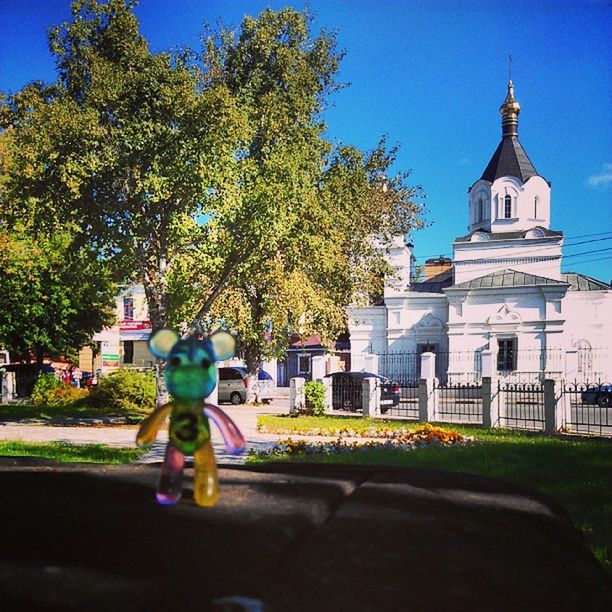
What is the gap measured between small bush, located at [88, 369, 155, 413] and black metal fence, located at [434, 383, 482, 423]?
17.1 ft

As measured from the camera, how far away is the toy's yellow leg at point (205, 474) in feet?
4.05

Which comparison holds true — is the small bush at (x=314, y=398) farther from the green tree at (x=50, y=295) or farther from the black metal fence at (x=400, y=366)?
the green tree at (x=50, y=295)

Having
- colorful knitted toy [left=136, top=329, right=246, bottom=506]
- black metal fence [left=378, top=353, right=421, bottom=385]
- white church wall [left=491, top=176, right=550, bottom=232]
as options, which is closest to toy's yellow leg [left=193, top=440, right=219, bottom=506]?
colorful knitted toy [left=136, top=329, right=246, bottom=506]

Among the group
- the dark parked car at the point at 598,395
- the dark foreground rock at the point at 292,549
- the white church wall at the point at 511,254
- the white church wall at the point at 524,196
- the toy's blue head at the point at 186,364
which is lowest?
the dark parked car at the point at 598,395

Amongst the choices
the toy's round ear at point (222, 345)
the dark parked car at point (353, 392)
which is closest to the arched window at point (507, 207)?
the toy's round ear at point (222, 345)

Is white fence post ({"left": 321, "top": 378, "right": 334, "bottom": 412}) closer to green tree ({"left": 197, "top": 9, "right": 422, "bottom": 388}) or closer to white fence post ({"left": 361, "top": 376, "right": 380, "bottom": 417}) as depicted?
white fence post ({"left": 361, "top": 376, "right": 380, "bottom": 417})

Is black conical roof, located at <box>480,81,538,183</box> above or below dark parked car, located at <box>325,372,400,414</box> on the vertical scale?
above

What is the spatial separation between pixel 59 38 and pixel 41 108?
803 millimetres

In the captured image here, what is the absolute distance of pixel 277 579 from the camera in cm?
137

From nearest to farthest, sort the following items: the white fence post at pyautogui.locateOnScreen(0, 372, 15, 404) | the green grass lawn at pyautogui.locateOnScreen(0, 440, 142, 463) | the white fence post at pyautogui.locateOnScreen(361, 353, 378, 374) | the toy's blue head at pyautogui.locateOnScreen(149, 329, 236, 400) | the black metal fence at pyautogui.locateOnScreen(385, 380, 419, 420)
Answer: the toy's blue head at pyautogui.locateOnScreen(149, 329, 236, 400)
the green grass lawn at pyautogui.locateOnScreen(0, 440, 142, 463)
the white fence post at pyautogui.locateOnScreen(0, 372, 15, 404)
the black metal fence at pyautogui.locateOnScreen(385, 380, 419, 420)
the white fence post at pyautogui.locateOnScreen(361, 353, 378, 374)

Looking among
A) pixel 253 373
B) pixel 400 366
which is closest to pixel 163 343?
pixel 253 373

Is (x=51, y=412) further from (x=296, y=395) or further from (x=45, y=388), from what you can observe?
(x=296, y=395)

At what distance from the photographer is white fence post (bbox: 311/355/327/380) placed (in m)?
11.0

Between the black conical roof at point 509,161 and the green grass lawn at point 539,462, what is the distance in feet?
7.24
